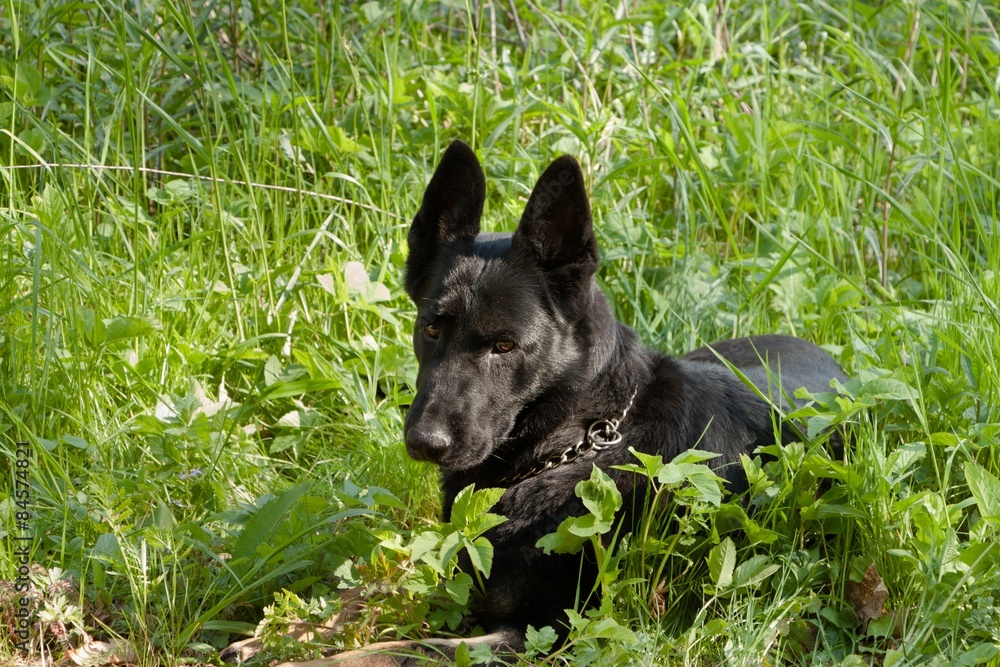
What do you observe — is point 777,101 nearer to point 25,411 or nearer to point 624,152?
point 624,152

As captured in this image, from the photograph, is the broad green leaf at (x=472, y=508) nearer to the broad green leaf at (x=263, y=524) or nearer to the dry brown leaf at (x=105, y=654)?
the broad green leaf at (x=263, y=524)

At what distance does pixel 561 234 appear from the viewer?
8.82 feet

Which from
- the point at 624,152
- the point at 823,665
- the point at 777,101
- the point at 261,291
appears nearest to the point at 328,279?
the point at 261,291

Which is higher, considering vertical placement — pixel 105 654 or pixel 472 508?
pixel 472 508

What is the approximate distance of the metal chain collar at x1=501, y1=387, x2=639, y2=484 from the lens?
2.65m

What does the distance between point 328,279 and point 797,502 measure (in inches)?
75.9

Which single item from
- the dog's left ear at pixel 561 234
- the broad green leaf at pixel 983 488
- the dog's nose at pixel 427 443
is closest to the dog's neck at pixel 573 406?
the dog's left ear at pixel 561 234

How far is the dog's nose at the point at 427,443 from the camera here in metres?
2.49

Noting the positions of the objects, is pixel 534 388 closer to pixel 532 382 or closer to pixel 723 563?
pixel 532 382

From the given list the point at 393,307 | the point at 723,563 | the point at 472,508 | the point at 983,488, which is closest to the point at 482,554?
the point at 472,508

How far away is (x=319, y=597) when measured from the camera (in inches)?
101

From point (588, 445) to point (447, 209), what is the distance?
0.82 m

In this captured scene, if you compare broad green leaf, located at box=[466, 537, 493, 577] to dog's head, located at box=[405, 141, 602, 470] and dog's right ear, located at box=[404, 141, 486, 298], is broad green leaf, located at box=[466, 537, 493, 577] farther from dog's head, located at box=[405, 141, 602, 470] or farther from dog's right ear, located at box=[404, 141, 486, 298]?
dog's right ear, located at box=[404, 141, 486, 298]

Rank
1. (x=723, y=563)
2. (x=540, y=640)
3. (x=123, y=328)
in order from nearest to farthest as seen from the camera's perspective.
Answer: (x=540, y=640) → (x=723, y=563) → (x=123, y=328)
